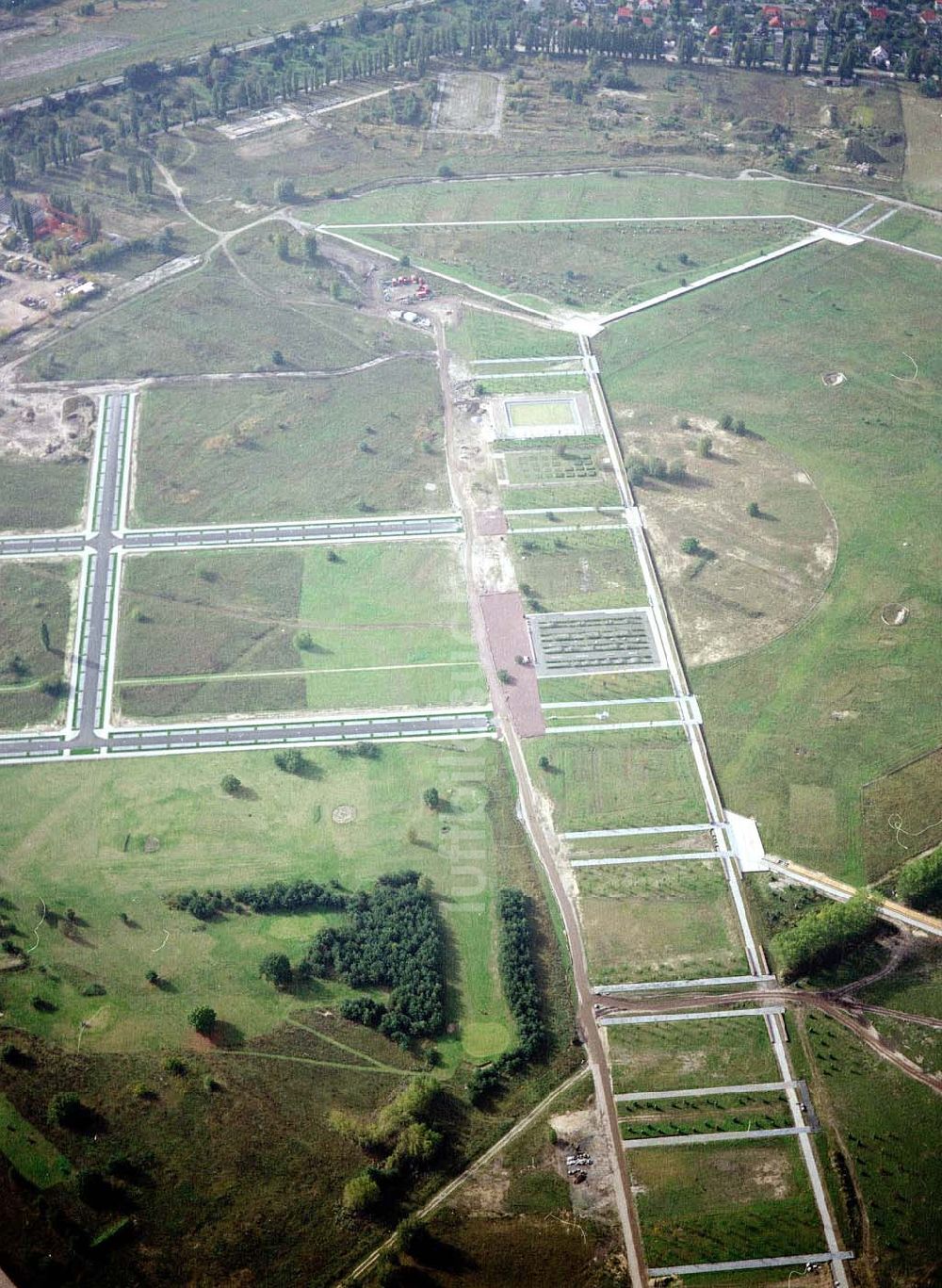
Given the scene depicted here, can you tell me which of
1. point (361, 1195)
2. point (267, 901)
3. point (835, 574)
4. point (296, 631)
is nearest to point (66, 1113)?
point (361, 1195)

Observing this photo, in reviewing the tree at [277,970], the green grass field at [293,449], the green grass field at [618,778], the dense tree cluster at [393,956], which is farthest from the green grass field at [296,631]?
the tree at [277,970]

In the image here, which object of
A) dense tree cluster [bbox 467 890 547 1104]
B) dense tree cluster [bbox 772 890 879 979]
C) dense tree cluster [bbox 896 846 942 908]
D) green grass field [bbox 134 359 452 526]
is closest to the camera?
dense tree cluster [bbox 467 890 547 1104]

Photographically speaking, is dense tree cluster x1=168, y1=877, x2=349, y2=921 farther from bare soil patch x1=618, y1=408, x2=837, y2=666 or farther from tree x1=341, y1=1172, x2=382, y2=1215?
bare soil patch x1=618, y1=408, x2=837, y2=666

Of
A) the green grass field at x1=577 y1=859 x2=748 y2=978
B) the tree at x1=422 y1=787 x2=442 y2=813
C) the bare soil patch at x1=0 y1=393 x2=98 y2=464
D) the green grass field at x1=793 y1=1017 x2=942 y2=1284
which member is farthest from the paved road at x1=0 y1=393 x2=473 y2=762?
the green grass field at x1=793 y1=1017 x2=942 y2=1284

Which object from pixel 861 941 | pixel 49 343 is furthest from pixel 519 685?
pixel 49 343

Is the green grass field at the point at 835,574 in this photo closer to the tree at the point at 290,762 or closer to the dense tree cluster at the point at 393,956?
the dense tree cluster at the point at 393,956
